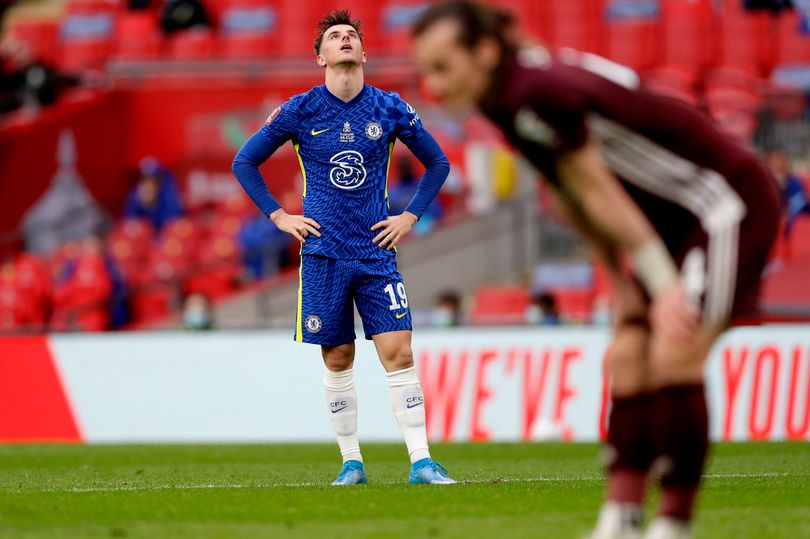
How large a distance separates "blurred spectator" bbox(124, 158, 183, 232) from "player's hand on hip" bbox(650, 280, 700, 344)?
1920 cm

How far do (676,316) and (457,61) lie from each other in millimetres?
1095

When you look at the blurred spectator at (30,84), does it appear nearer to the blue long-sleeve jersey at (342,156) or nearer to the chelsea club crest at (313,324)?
the blue long-sleeve jersey at (342,156)

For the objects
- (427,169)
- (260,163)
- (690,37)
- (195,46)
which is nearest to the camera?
(260,163)

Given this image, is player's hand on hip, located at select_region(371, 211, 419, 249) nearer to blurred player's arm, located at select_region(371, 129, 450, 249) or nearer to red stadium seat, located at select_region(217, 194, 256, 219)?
blurred player's arm, located at select_region(371, 129, 450, 249)

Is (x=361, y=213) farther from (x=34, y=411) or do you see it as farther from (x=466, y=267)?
(x=466, y=267)

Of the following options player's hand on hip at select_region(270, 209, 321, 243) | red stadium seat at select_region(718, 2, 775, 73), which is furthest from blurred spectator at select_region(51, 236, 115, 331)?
player's hand on hip at select_region(270, 209, 321, 243)

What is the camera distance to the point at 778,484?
25.9 feet

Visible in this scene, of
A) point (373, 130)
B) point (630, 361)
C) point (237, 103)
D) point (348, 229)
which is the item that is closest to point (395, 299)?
point (348, 229)

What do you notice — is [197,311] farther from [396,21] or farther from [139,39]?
[139,39]

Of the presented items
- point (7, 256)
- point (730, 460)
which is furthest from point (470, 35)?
point (7, 256)

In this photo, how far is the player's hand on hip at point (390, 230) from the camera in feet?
26.5

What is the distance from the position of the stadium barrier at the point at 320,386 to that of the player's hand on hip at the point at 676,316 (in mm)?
9164

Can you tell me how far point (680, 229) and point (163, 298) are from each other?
55.2 feet

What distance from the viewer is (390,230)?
8.07 meters
